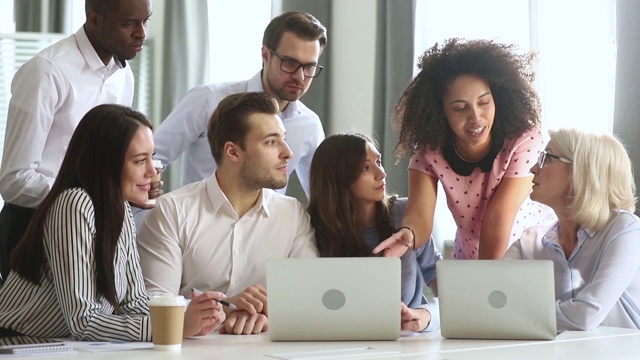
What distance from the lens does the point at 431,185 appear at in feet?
9.53

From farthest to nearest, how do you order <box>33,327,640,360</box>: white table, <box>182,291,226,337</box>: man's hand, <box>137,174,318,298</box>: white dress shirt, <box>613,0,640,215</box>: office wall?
<box>613,0,640,215</box>: office wall < <box>137,174,318,298</box>: white dress shirt < <box>182,291,226,337</box>: man's hand < <box>33,327,640,360</box>: white table

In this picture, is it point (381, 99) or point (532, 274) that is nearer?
point (532, 274)

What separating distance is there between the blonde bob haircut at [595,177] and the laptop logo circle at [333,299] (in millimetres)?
871

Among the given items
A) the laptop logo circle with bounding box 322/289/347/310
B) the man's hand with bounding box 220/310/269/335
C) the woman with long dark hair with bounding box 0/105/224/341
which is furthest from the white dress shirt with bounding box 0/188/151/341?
the laptop logo circle with bounding box 322/289/347/310

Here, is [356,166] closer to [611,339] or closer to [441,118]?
[441,118]

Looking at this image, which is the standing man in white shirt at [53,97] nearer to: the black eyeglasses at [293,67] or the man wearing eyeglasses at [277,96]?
the man wearing eyeglasses at [277,96]

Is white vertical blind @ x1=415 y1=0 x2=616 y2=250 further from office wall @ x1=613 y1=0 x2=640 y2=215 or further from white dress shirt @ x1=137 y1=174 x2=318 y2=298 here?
→ white dress shirt @ x1=137 y1=174 x2=318 y2=298

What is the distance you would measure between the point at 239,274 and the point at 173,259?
0.21 metres

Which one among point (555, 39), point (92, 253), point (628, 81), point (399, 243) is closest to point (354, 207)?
point (399, 243)

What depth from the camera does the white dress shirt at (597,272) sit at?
7.59 ft

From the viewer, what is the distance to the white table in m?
1.77

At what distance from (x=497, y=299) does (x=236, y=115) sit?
3.55 feet

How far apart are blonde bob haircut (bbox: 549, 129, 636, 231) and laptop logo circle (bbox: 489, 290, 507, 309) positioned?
58cm

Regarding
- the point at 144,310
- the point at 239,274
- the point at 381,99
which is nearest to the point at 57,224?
the point at 144,310
